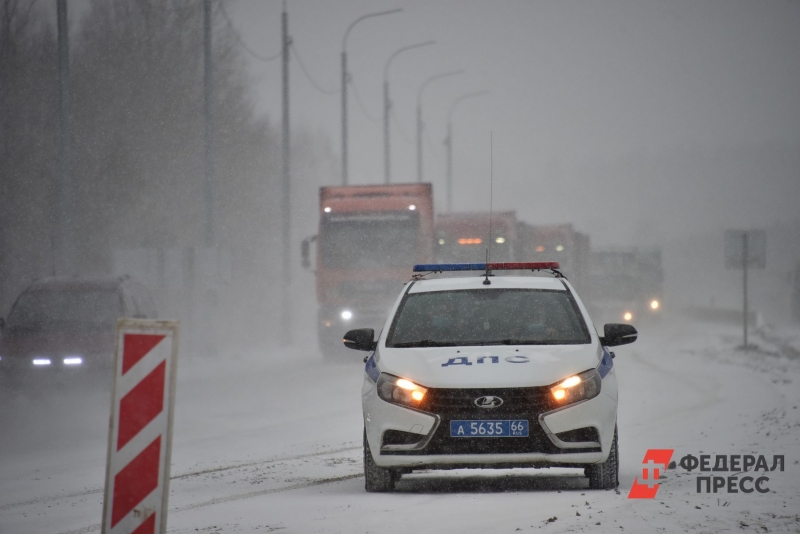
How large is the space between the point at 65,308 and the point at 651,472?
11.8 metres

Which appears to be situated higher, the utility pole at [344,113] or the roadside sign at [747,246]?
the utility pole at [344,113]

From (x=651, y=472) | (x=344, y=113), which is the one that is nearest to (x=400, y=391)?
(x=651, y=472)

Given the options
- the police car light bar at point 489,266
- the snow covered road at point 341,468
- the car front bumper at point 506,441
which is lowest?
the snow covered road at point 341,468

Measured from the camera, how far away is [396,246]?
88.7 feet

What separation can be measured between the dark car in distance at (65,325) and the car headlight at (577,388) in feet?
35.9

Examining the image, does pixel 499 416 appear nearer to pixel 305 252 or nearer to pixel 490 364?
pixel 490 364

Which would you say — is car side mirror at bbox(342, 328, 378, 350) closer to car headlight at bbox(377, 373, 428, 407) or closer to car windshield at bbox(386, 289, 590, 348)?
car windshield at bbox(386, 289, 590, 348)

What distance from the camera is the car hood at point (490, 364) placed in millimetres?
8000

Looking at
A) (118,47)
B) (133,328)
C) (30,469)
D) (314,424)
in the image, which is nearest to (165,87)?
(118,47)

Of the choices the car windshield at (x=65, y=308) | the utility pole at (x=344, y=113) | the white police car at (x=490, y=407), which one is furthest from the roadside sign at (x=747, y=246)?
the white police car at (x=490, y=407)

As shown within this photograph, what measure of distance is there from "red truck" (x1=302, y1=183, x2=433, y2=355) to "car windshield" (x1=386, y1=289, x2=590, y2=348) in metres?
17.4

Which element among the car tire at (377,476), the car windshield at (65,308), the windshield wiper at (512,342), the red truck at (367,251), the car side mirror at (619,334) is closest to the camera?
the car tire at (377,476)

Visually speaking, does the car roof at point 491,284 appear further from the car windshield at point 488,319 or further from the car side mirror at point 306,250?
the car side mirror at point 306,250

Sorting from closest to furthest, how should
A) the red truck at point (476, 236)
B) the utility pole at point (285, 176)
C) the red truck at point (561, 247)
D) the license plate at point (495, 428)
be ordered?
the license plate at point (495, 428) → the red truck at point (476, 236) → the utility pole at point (285, 176) → the red truck at point (561, 247)
